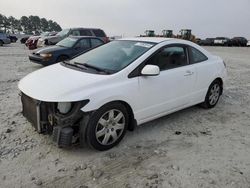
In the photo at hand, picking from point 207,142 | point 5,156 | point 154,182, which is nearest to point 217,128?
point 207,142

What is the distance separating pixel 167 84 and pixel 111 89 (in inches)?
45.2

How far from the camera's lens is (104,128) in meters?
3.61

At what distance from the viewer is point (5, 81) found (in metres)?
7.65

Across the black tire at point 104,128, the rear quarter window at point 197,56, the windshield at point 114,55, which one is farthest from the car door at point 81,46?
the black tire at point 104,128

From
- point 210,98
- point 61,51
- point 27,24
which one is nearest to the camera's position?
point 210,98

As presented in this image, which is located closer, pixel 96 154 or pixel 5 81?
pixel 96 154

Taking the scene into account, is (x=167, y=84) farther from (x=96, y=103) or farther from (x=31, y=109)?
(x=31, y=109)

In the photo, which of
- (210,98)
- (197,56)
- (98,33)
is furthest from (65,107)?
(98,33)

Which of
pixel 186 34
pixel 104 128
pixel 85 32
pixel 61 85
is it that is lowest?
pixel 104 128

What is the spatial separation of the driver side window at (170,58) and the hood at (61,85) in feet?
3.35

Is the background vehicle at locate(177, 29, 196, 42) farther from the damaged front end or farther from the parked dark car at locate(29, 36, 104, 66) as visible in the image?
the damaged front end

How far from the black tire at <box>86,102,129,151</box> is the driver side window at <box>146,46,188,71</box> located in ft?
3.08

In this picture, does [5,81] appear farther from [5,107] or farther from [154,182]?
[154,182]

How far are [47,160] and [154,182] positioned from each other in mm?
1401
